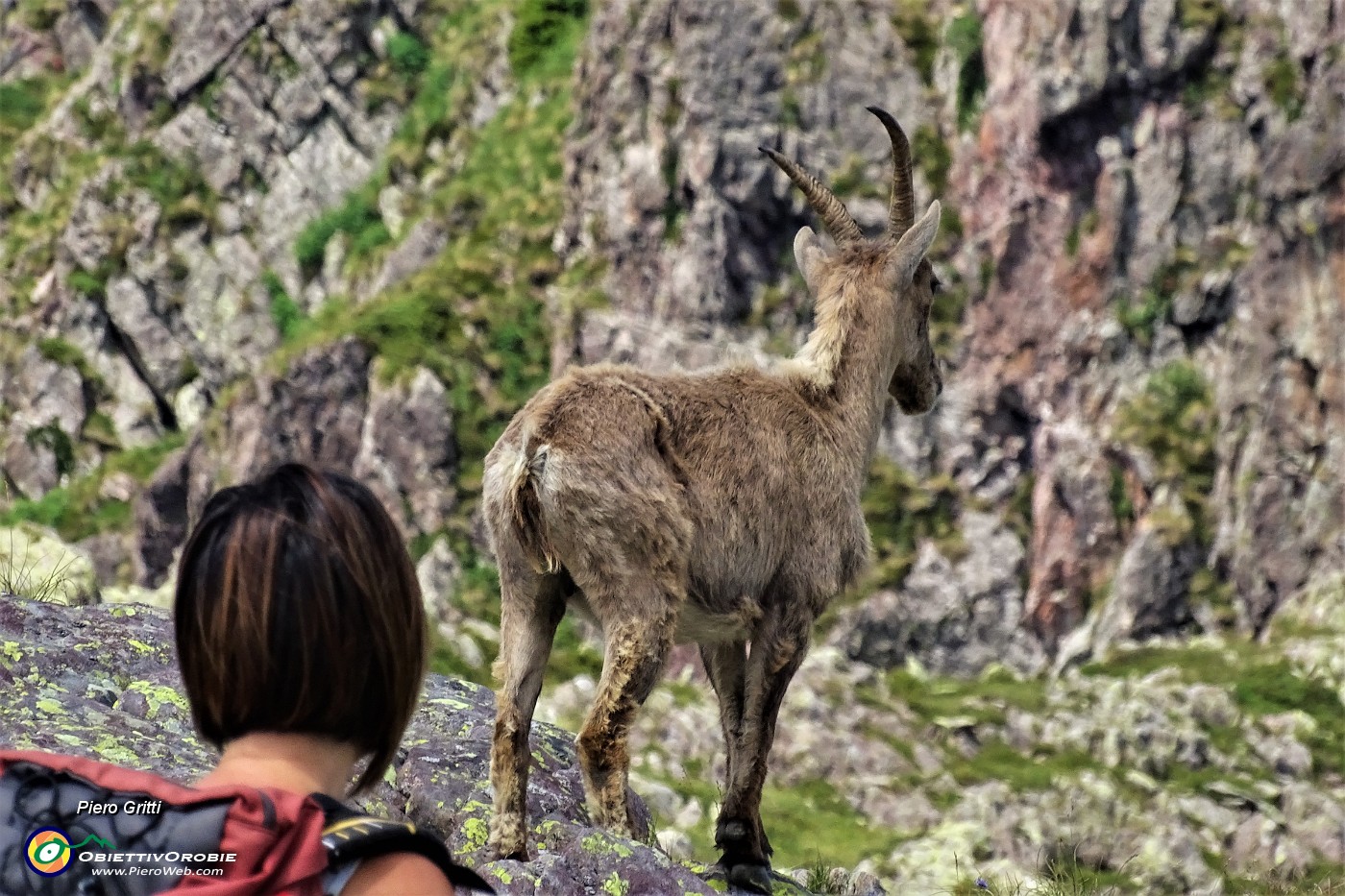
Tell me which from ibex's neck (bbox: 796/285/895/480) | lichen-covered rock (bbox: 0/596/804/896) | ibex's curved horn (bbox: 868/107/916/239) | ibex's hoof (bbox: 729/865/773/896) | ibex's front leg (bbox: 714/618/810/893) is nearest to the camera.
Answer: lichen-covered rock (bbox: 0/596/804/896)

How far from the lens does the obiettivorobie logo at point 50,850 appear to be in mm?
3172

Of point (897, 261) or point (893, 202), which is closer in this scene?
point (897, 261)

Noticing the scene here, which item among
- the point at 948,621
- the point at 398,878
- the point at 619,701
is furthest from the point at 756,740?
the point at 948,621

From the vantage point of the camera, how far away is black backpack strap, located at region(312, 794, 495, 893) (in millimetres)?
3041

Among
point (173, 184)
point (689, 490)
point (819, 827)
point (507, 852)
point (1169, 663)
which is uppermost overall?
point (689, 490)

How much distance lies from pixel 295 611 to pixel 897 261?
875 centimetres

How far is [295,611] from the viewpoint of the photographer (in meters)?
3.21

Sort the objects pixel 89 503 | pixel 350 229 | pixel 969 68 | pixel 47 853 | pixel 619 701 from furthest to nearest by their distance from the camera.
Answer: pixel 350 229 → pixel 89 503 → pixel 969 68 → pixel 619 701 → pixel 47 853

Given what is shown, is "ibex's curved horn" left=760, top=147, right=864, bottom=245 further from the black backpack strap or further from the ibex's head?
the black backpack strap

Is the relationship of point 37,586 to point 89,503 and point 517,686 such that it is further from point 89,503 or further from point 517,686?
point 89,503

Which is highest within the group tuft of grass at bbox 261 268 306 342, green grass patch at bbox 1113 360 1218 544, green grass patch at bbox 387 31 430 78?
green grass patch at bbox 387 31 430 78

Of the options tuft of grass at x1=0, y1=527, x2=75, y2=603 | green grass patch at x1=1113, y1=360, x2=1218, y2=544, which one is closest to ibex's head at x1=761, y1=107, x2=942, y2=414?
tuft of grass at x1=0, y1=527, x2=75, y2=603

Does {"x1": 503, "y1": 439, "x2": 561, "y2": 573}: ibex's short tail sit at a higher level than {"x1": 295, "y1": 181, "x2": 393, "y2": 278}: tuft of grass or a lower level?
higher

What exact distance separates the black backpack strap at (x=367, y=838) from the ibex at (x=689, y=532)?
16.7 ft
